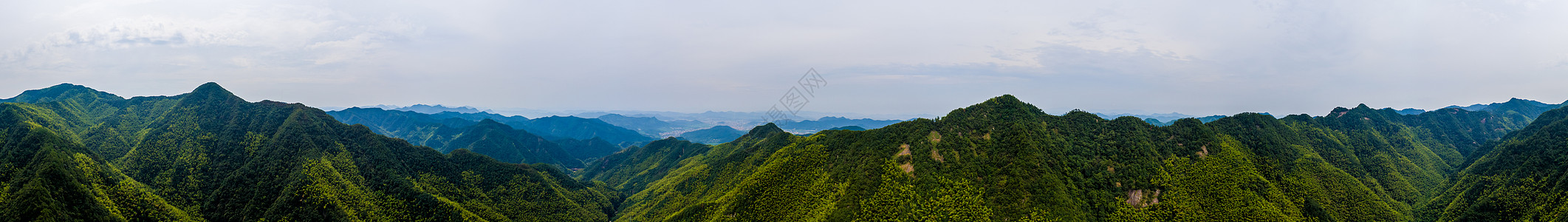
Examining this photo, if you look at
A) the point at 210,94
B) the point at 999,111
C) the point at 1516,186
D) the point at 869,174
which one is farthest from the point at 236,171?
the point at 1516,186

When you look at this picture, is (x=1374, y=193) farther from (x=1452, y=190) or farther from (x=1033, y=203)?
(x=1033, y=203)

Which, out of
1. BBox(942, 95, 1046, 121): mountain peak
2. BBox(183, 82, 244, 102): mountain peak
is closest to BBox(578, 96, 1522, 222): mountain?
BBox(942, 95, 1046, 121): mountain peak

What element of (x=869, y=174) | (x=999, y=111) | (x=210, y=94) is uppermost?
(x=210, y=94)

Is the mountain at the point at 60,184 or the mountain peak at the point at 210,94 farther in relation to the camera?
the mountain peak at the point at 210,94

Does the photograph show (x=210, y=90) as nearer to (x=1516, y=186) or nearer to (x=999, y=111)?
(x=999, y=111)

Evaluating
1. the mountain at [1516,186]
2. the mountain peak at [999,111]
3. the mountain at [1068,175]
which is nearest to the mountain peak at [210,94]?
the mountain at [1068,175]

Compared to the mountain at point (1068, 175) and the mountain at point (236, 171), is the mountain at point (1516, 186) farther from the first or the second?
the mountain at point (236, 171)

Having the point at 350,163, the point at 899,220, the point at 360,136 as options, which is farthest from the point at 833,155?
the point at 360,136
